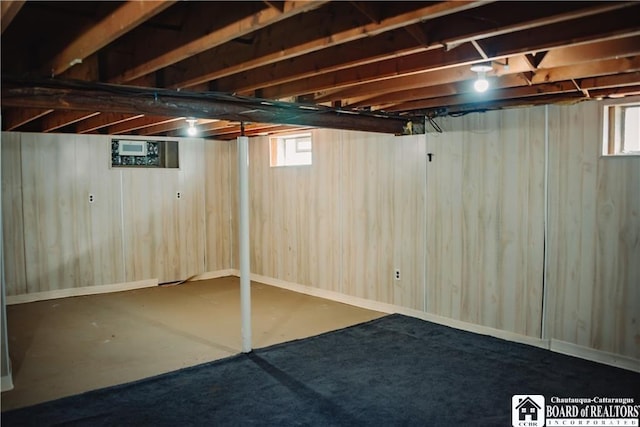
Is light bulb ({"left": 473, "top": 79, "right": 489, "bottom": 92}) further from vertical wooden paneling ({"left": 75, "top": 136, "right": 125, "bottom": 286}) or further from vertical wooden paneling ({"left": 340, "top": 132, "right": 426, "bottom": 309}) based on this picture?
vertical wooden paneling ({"left": 75, "top": 136, "right": 125, "bottom": 286})

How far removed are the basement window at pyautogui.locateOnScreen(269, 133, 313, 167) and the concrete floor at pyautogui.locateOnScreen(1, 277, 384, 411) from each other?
1735mm

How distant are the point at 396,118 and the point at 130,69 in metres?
2.74

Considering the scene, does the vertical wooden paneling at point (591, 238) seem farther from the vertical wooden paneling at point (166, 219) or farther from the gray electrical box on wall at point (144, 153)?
the gray electrical box on wall at point (144, 153)

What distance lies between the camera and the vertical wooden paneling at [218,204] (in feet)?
25.1

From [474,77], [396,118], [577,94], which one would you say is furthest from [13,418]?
[577,94]

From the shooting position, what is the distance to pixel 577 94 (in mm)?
3939

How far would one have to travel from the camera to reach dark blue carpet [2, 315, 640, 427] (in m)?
3.13

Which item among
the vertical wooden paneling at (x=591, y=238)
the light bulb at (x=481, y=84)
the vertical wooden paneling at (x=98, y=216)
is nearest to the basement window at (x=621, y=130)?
the vertical wooden paneling at (x=591, y=238)

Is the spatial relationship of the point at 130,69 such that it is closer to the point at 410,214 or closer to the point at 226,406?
the point at 226,406

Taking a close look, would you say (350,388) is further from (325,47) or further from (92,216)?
(92,216)

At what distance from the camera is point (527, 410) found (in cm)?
324

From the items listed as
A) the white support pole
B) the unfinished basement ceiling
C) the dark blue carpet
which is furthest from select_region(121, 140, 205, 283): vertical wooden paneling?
the unfinished basement ceiling

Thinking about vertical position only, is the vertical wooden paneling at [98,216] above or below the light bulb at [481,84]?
below

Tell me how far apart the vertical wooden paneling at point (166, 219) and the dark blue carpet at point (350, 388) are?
3.38 metres
